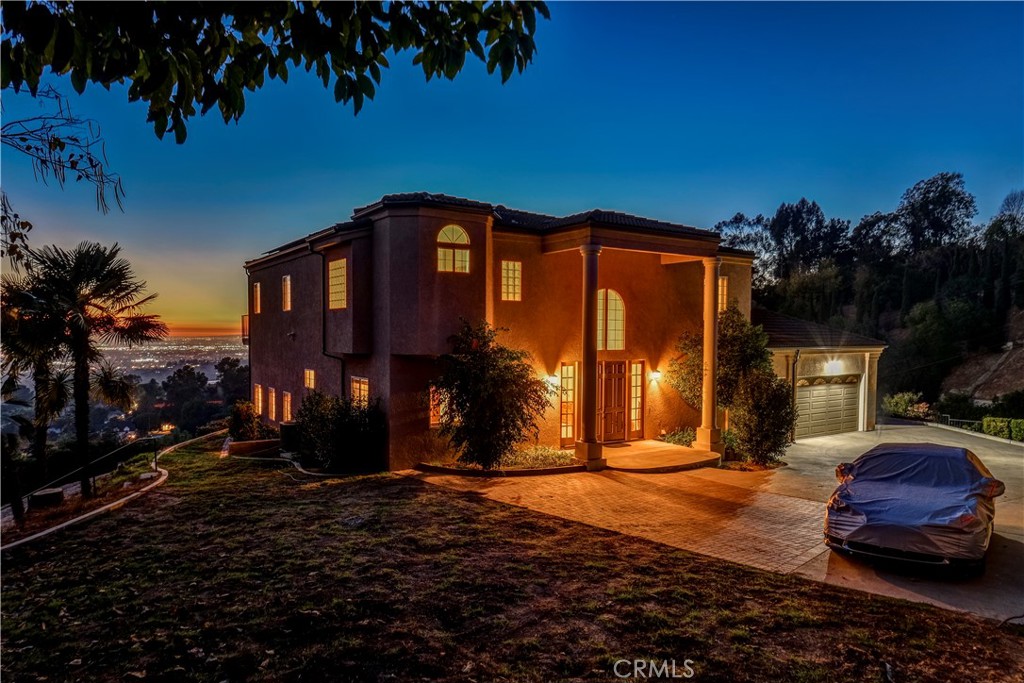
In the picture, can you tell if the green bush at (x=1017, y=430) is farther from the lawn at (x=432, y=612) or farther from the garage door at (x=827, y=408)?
the lawn at (x=432, y=612)

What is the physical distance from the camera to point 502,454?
12.7 metres

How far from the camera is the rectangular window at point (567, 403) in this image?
50.3 feet

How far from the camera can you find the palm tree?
1142cm

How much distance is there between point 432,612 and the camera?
5.77 m

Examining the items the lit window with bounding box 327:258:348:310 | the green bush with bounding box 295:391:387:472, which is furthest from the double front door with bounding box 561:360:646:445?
the lit window with bounding box 327:258:348:310

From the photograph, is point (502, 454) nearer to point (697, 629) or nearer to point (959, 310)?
A: point (697, 629)

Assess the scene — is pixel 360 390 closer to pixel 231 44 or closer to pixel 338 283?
pixel 338 283

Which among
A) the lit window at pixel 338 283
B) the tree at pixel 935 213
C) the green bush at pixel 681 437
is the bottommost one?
the green bush at pixel 681 437

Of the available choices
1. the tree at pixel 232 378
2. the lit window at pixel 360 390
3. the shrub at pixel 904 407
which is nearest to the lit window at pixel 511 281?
the lit window at pixel 360 390

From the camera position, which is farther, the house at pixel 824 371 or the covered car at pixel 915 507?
the house at pixel 824 371

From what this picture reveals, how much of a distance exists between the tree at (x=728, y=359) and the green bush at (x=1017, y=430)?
465 inches

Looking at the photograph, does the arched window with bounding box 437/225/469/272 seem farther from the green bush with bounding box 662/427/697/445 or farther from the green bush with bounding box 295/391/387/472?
the green bush with bounding box 662/427/697/445

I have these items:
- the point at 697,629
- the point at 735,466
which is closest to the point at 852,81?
the point at 735,466

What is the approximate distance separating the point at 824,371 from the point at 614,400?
9506mm
